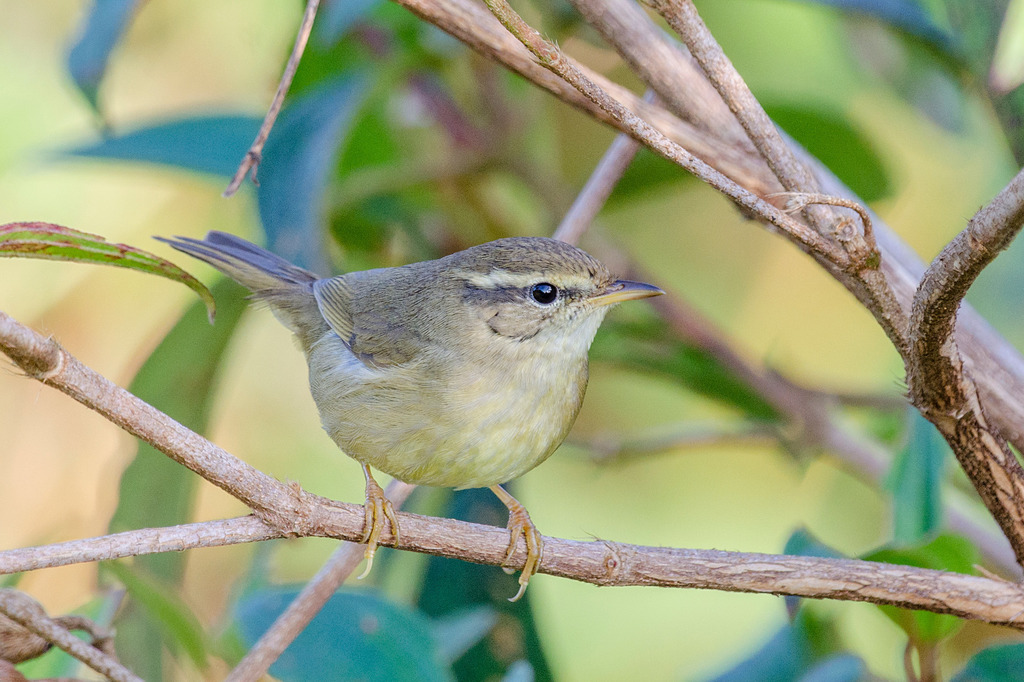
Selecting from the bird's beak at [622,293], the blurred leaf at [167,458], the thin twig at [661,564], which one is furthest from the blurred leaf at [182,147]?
the thin twig at [661,564]

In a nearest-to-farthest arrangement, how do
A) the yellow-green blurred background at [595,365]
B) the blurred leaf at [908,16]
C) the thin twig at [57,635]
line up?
the thin twig at [57,635] → the blurred leaf at [908,16] → the yellow-green blurred background at [595,365]

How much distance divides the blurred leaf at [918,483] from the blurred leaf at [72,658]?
1680 millimetres

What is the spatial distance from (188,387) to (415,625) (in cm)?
95

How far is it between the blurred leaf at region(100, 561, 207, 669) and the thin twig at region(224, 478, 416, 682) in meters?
0.18

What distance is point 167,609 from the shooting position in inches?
75.2

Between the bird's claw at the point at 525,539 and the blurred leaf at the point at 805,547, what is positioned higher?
the bird's claw at the point at 525,539

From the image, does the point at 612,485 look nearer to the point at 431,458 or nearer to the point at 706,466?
the point at 706,466

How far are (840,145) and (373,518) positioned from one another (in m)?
1.86

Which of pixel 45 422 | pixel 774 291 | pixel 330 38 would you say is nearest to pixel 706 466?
pixel 774 291

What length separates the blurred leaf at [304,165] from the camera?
2344 millimetres

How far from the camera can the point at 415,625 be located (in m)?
2.02

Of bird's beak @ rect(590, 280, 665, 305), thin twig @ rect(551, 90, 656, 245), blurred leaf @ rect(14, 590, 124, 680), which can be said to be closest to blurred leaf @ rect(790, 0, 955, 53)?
thin twig @ rect(551, 90, 656, 245)

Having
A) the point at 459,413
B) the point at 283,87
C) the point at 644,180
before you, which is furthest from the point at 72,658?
the point at 644,180

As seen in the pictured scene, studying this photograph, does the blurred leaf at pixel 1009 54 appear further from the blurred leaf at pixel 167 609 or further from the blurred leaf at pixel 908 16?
the blurred leaf at pixel 167 609
